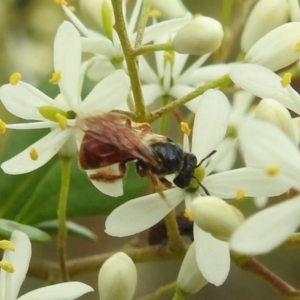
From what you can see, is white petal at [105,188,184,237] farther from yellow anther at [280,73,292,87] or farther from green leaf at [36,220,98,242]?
green leaf at [36,220,98,242]

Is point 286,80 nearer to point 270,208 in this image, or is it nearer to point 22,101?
point 270,208

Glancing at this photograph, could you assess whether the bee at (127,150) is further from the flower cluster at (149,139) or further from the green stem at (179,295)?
the green stem at (179,295)

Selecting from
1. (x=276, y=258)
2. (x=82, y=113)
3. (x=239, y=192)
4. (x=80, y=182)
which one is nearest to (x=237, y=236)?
(x=239, y=192)

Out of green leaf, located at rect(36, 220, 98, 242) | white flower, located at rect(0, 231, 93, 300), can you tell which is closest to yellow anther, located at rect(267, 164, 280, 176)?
white flower, located at rect(0, 231, 93, 300)

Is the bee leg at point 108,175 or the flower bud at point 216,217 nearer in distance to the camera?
the flower bud at point 216,217

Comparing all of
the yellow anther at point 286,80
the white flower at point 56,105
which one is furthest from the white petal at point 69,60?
the yellow anther at point 286,80

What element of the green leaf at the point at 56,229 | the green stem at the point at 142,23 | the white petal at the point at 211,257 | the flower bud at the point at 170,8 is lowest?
the green leaf at the point at 56,229

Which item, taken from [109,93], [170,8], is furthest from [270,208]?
[170,8]

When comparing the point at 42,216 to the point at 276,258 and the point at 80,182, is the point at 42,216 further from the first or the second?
the point at 276,258
